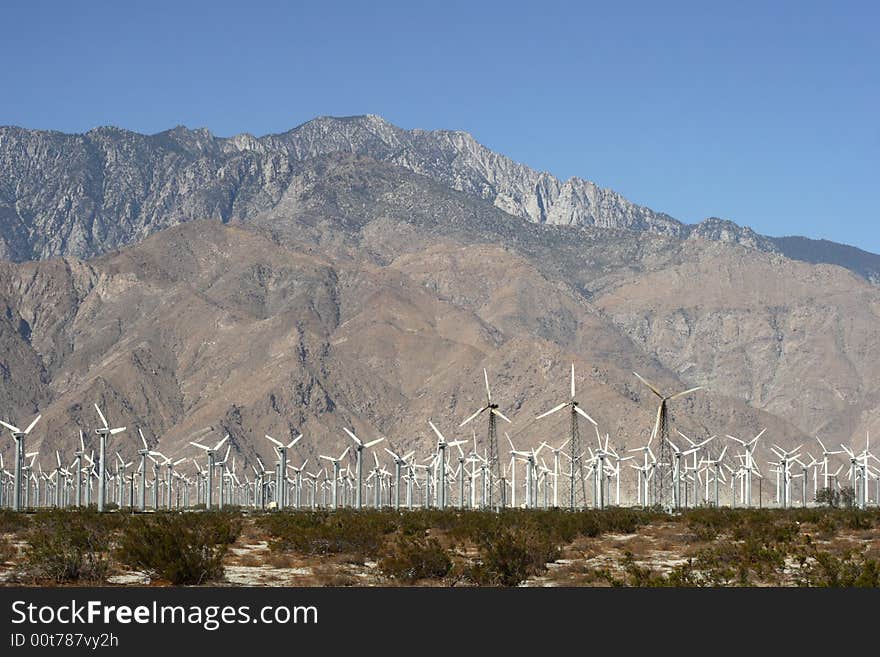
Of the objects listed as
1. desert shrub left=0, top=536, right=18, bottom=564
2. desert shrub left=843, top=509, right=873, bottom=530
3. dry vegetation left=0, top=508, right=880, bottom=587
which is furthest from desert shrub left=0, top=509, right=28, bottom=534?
desert shrub left=843, top=509, right=873, bottom=530

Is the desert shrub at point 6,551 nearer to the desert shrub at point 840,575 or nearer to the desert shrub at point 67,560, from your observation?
the desert shrub at point 67,560

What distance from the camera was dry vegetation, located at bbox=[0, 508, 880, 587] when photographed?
1422 inches

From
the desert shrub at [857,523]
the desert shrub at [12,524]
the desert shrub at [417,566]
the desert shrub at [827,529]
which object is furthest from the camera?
the desert shrub at [857,523]

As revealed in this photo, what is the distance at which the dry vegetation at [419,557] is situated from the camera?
Result: 36.1 metres

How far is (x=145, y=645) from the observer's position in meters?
22.7

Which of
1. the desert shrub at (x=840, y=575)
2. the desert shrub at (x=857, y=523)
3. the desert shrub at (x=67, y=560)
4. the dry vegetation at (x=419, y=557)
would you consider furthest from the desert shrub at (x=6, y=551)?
the desert shrub at (x=857, y=523)

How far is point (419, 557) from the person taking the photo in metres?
38.3

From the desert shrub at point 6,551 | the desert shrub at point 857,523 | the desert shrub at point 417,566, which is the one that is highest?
the desert shrub at point 417,566

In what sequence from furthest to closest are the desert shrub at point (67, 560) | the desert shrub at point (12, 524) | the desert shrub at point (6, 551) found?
the desert shrub at point (12, 524) < the desert shrub at point (6, 551) < the desert shrub at point (67, 560)

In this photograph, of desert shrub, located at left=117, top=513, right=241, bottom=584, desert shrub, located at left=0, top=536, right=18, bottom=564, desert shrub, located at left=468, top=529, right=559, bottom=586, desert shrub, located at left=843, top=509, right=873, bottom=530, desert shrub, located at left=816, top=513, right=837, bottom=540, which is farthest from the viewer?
desert shrub, located at left=843, top=509, right=873, bottom=530

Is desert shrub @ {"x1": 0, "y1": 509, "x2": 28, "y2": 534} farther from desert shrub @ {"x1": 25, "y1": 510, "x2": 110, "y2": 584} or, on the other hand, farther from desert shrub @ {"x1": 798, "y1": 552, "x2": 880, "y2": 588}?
desert shrub @ {"x1": 798, "y1": 552, "x2": 880, "y2": 588}

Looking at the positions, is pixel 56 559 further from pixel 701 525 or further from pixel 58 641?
pixel 701 525

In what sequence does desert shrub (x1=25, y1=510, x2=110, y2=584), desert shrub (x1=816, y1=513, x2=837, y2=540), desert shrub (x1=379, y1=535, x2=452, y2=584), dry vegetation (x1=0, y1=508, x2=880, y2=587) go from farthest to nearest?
1. desert shrub (x1=816, y1=513, x2=837, y2=540)
2. desert shrub (x1=379, y1=535, x2=452, y2=584)
3. dry vegetation (x1=0, y1=508, x2=880, y2=587)
4. desert shrub (x1=25, y1=510, x2=110, y2=584)

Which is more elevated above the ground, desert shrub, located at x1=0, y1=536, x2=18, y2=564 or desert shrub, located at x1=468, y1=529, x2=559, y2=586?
desert shrub, located at x1=468, y1=529, x2=559, y2=586
